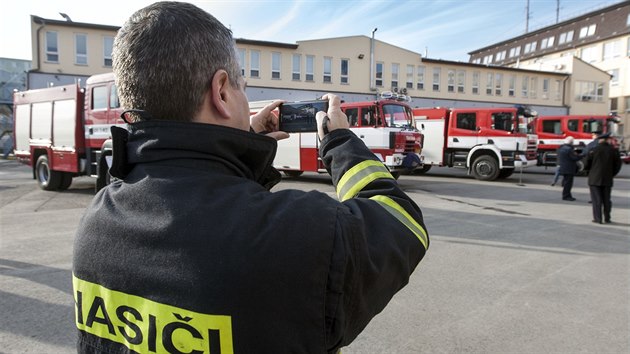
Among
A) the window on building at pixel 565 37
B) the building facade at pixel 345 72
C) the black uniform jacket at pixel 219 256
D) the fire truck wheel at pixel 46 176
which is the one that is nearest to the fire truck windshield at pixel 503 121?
the building facade at pixel 345 72

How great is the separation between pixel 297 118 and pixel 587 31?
5475cm

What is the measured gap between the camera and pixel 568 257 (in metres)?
5.67

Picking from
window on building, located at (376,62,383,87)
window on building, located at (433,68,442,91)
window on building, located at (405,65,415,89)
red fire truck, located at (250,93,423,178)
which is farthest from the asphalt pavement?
window on building, located at (433,68,442,91)

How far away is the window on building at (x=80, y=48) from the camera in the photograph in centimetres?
2597

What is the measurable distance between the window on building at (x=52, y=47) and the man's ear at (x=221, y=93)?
29663 millimetres

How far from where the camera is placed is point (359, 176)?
4.18 feet

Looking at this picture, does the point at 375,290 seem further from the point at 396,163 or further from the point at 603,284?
the point at 396,163

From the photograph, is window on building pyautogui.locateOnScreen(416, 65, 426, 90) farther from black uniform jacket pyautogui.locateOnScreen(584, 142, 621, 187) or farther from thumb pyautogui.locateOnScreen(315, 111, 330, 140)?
thumb pyautogui.locateOnScreen(315, 111, 330, 140)

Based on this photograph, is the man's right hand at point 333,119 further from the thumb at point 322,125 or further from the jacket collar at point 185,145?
the jacket collar at point 185,145

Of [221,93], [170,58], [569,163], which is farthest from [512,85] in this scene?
[170,58]

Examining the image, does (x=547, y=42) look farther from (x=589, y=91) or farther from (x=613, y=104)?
(x=589, y=91)

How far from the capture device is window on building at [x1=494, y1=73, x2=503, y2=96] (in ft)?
125

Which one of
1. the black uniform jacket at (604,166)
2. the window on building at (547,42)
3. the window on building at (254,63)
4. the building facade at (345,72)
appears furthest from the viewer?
the window on building at (547,42)

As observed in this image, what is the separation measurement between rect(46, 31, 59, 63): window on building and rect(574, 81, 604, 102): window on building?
43.1 meters
